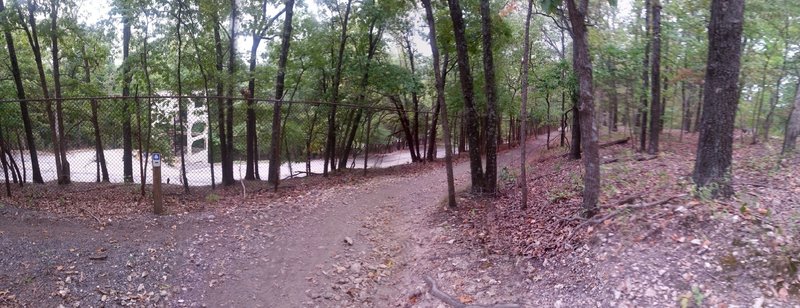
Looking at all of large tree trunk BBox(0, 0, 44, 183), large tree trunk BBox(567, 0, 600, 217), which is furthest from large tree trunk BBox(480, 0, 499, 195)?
large tree trunk BBox(0, 0, 44, 183)

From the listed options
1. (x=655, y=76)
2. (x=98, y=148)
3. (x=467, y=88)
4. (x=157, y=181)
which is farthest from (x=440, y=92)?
(x=98, y=148)

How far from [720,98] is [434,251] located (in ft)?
12.8

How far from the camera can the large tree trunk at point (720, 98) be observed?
5259 mm

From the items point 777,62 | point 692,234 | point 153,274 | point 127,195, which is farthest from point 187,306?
point 777,62

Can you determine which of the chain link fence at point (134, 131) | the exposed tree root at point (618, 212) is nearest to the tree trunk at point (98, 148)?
the chain link fence at point (134, 131)

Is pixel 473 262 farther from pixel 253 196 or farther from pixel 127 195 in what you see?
pixel 127 195

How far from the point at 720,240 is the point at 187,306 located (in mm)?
5384

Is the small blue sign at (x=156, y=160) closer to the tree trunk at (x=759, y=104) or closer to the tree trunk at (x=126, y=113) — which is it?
the tree trunk at (x=126, y=113)

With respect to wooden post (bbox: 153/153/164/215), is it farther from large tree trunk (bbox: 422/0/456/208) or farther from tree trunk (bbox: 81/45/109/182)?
tree trunk (bbox: 81/45/109/182)

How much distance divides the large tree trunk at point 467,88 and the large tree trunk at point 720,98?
3.72 metres

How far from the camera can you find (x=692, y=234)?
4.62 metres

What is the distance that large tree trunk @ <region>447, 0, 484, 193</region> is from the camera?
8.17 m

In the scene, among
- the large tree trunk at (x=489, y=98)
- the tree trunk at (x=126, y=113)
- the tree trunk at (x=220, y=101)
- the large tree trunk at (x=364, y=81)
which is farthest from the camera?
the large tree trunk at (x=364, y=81)

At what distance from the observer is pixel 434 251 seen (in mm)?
6500
